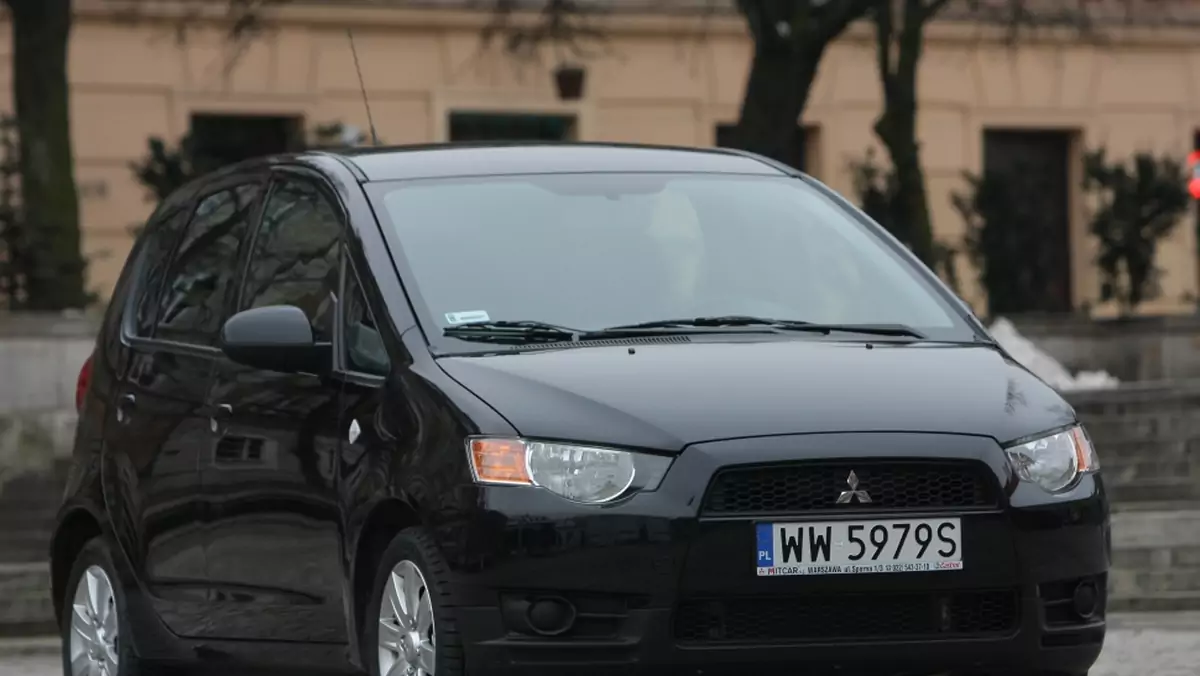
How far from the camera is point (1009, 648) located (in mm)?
6453

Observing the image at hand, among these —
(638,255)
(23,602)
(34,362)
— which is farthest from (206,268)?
(34,362)

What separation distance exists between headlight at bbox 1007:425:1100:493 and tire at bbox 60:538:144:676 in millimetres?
2978

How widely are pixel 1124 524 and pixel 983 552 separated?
7.59m

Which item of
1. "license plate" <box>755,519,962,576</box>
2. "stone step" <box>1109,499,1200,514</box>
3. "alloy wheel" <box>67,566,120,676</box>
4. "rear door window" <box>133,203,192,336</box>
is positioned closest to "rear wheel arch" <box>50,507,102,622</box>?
"alloy wheel" <box>67,566,120,676</box>

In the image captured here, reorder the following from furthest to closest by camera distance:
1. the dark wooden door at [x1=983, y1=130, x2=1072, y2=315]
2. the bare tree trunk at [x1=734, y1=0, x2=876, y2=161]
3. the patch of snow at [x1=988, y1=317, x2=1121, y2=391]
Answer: the dark wooden door at [x1=983, y1=130, x2=1072, y2=315]
the patch of snow at [x1=988, y1=317, x2=1121, y2=391]
the bare tree trunk at [x1=734, y1=0, x2=876, y2=161]

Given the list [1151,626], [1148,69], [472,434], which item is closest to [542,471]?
[472,434]

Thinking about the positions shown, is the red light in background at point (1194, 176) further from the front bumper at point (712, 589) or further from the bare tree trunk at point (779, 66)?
the front bumper at point (712, 589)

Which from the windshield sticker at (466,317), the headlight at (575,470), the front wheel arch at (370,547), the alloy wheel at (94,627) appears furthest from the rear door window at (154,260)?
the headlight at (575,470)

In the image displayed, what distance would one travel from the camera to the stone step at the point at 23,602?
514 inches

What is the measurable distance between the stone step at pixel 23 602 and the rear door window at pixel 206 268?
15.6ft

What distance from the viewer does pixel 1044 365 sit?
2158cm

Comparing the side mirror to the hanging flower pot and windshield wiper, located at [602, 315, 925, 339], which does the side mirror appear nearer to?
windshield wiper, located at [602, 315, 925, 339]

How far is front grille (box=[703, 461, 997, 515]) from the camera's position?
20.6 ft

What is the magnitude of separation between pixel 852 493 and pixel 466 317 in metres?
1.21
